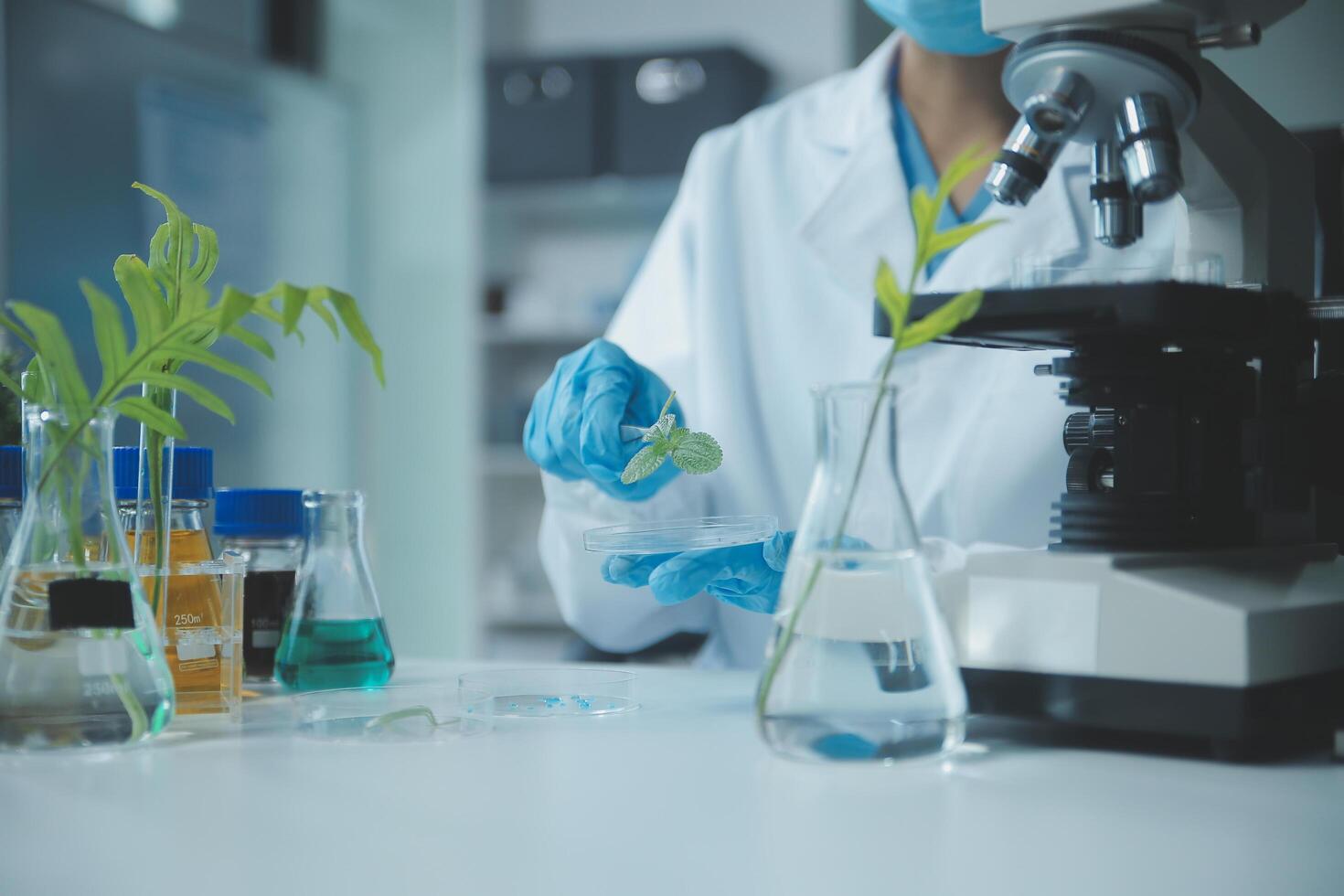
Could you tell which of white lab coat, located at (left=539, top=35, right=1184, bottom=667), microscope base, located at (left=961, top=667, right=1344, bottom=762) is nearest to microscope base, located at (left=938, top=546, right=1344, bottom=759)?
microscope base, located at (left=961, top=667, right=1344, bottom=762)

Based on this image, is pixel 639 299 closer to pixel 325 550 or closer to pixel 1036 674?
pixel 325 550

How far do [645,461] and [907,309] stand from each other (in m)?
0.28

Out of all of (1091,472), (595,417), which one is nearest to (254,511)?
(595,417)

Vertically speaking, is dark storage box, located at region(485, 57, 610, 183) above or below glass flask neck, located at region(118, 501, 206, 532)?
above

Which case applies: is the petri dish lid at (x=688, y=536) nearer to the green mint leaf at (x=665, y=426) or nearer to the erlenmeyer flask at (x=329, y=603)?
the green mint leaf at (x=665, y=426)

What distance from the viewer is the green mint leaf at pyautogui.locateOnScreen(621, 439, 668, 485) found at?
33.3 inches

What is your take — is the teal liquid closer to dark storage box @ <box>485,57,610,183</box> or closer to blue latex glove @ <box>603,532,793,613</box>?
blue latex glove @ <box>603,532,793,613</box>

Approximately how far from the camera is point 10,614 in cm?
A: 69

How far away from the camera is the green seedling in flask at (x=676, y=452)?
84cm

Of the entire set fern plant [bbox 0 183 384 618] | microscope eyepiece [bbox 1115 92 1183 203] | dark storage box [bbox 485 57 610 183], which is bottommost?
fern plant [bbox 0 183 384 618]

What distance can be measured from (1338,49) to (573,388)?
1.11 metres


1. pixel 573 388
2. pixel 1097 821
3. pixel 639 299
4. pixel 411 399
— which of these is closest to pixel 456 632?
pixel 411 399

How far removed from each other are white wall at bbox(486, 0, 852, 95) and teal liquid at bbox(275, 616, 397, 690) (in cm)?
259

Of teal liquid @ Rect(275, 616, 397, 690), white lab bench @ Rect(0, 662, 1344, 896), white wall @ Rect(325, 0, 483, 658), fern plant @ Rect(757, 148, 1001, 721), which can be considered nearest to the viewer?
white lab bench @ Rect(0, 662, 1344, 896)
